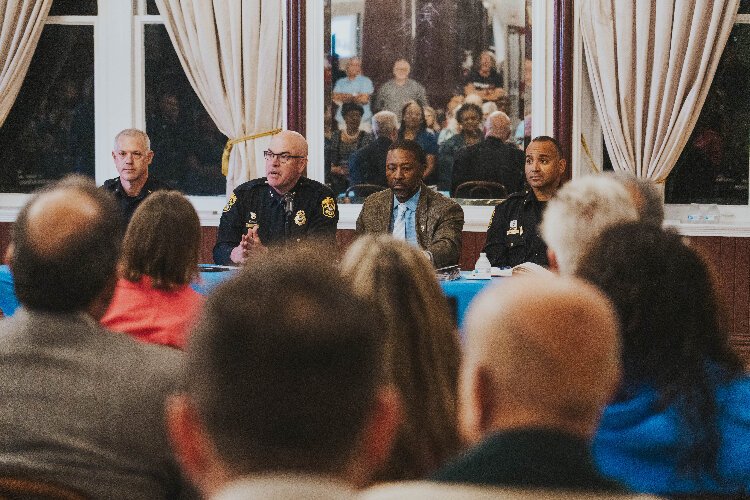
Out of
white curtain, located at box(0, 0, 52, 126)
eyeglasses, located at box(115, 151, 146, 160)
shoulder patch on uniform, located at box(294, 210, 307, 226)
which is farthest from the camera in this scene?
white curtain, located at box(0, 0, 52, 126)

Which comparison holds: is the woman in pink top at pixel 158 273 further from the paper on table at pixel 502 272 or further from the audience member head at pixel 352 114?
the audience member head at pixel 352 114

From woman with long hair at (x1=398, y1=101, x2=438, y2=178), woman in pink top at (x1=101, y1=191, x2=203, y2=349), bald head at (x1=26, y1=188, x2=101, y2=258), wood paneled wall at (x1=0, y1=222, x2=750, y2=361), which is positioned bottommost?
wood paneled wall at (x1=0, y1=222, x2=750, y2=361)

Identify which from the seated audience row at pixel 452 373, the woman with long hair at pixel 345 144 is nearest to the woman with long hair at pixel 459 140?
the woman with long hair at pixel 345 144

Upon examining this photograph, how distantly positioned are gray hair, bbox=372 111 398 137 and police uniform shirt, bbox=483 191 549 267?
63.6 inches

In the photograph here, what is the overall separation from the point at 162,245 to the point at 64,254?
3.03 ft

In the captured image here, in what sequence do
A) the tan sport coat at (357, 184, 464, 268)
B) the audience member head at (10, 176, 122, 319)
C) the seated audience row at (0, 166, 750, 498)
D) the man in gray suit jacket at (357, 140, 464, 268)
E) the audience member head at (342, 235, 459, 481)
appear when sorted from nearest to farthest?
the seated audience row at (0, 166, 750, 498), the audience member head at (342, 235, 459, 481), the audience member head at (10, 176, 122, 319), the tan sport coat at (357, 184, 464, 268), the man in gray suit jacket at (357, 140, 464, 268)

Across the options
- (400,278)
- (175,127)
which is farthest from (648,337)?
(175,127)

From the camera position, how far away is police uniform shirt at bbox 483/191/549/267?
5371 millimetres

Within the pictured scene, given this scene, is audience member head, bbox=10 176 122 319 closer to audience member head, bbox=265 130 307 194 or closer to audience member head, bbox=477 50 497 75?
audience member head, bbox=265 130 307 194

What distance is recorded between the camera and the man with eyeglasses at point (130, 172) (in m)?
5.70

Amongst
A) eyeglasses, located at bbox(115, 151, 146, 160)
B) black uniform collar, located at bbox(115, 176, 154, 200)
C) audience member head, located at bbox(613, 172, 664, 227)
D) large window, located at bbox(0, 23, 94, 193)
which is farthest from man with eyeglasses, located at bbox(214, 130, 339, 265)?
audience member head, located at bbox(613, 172, 664, 227)

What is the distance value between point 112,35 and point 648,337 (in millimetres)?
6067

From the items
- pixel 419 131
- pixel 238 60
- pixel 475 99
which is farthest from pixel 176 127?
pixel 475 99

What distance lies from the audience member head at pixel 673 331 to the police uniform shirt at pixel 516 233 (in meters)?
3.31
